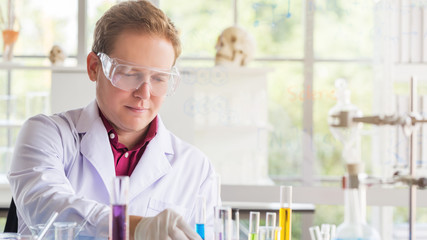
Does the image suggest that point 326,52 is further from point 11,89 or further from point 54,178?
point 54,178

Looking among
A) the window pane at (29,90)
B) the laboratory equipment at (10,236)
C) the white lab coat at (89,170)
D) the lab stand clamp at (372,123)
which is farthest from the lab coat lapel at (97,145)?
the window pane at (29,90)

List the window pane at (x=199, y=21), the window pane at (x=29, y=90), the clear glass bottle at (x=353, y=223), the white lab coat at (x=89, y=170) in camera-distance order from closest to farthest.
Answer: the clear glass bottle at (x=353, y=223), the white lab coat at (x=89, y=170), the window pane at (x=199, y=21), the window pane at (x=29, y=90)

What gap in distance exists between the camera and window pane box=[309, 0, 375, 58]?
380 cm

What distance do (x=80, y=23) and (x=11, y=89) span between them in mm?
970

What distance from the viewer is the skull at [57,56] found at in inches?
152

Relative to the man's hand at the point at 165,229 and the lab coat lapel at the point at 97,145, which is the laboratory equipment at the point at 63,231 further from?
the lab coat lapel at the point at 97,145

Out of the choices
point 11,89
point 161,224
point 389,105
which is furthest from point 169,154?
point 11,89

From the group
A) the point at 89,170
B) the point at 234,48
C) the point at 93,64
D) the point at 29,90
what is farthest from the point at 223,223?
the point at 29,90

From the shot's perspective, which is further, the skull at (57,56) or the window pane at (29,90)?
the window pane at (29,90)

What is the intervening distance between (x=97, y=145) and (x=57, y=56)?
2192 mm

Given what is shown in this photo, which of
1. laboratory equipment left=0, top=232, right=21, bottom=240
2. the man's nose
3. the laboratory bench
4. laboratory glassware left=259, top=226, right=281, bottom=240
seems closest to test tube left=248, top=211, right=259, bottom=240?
laboratory glassware left=259, top=226, right=281, bottom=240

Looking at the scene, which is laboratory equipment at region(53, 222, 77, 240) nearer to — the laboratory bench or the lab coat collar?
the lab coat collar

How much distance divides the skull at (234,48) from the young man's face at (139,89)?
2.01 metres

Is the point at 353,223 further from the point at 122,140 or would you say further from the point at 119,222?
the point at 122,140
